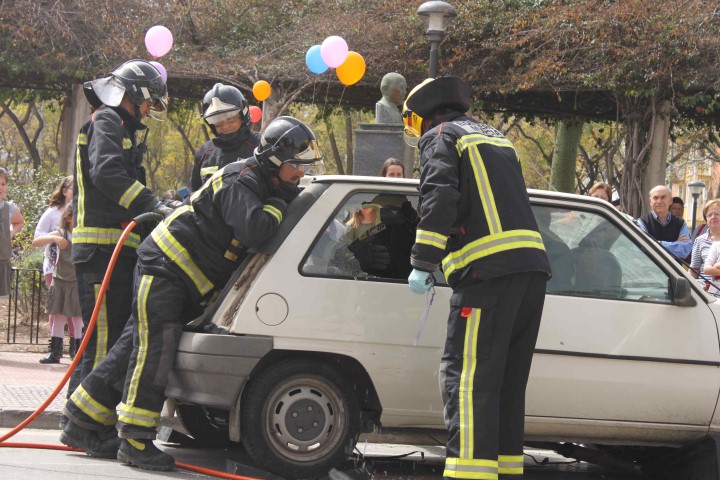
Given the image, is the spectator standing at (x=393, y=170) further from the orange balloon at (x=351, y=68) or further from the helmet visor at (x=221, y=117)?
the orange balloon at (x=351, y=68)

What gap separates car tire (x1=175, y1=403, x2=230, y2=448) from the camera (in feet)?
19.1

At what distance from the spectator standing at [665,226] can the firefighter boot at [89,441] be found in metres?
4.97

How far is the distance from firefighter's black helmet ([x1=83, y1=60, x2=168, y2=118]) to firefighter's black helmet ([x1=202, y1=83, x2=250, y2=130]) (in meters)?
0.29

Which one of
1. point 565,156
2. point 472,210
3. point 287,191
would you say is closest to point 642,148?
point 565,156

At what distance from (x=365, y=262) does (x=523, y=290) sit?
2.97ft

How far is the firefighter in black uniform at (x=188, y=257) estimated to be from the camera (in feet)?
17.0

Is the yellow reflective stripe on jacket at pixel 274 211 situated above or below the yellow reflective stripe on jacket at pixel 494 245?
above

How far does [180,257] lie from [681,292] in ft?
8.42

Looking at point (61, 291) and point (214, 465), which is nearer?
point (214, 465)

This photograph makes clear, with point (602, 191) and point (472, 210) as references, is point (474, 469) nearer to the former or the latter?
point (472, 210)

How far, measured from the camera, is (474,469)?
15.1 feet

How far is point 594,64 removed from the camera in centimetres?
1384

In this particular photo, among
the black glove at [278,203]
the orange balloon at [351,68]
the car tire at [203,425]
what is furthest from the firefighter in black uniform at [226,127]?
the orange balloon at [351,68]

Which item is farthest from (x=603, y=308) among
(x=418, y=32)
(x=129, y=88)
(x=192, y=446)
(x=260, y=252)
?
(x=418, y=32)
